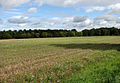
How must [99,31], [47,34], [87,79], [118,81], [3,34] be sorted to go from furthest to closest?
[99,31] → [47,34] → [3,34] → [87,79] → [118,81]

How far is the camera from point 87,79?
6.45 m

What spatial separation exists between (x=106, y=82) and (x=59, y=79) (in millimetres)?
2099

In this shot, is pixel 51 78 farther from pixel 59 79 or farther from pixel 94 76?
pixel 94 76

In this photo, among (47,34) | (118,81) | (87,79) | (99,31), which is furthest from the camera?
(99,31)

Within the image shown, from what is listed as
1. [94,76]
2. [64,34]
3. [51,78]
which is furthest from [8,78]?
[64,34]

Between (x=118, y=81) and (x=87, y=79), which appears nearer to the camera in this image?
(x=118, y=81)

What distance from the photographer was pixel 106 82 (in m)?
6.09

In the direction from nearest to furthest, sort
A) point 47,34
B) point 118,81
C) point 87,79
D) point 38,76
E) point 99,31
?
point 118,81 → point 87,79 → point 38,76 → point 47,34 → point 99,31

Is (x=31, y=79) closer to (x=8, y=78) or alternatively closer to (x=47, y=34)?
(x=8, y=78)

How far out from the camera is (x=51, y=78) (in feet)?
21.9

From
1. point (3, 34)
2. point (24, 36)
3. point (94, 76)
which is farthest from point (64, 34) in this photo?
point (94, 76)

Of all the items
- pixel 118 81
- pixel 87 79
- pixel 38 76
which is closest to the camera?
pixel 118 81

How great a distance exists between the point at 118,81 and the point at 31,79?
150 inches

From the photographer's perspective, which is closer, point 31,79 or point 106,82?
point 106,82
